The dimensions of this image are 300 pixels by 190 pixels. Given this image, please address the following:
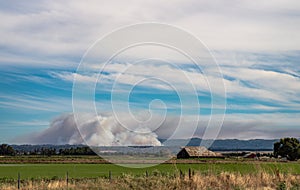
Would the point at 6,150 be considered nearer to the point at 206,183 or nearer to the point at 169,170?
the point at 169,170

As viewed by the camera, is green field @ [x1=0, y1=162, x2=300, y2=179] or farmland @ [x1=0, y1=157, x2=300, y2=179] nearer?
green field @ [x1=0, y1=162, x2=300, y2=179]

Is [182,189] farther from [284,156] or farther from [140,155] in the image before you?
[284,156]

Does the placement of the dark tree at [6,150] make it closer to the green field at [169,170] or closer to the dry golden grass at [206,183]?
the green field at [169,170]

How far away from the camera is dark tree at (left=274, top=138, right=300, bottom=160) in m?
99.1

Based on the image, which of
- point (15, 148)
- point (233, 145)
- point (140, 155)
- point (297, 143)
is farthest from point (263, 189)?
point (233, 145)

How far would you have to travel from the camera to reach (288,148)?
328ft

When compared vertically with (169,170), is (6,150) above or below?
above

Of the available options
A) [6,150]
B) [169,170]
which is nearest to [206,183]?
[169,170]

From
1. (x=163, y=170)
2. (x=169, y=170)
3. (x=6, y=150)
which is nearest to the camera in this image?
(x=163, y=170)

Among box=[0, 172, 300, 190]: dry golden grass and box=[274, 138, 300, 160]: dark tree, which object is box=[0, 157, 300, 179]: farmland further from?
box=[274, 138, 300, 160]: dark tree

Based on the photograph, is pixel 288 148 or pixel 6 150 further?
pixel 6 150

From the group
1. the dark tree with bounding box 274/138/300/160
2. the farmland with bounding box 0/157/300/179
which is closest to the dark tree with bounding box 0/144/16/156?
the dark tree with bounding box 274/138/300/160

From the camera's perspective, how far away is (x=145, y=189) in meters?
24.3

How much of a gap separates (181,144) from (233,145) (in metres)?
152
